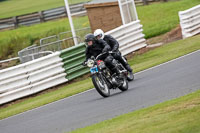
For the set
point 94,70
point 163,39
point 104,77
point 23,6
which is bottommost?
point 163,39

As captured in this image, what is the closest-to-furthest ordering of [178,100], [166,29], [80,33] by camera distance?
[178,100] < [80,33] < [166,29]

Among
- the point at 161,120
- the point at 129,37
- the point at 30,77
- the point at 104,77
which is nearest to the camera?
the point at 161,120

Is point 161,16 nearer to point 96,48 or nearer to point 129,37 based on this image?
point 129,37

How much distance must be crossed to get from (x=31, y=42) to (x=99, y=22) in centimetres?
1307

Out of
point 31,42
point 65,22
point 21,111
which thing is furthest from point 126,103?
point 65,22

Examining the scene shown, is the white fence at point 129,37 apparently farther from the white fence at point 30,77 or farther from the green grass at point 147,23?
the green grass at point 147,23

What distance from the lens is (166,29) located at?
93.1ft

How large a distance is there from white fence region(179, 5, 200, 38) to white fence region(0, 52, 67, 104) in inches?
275

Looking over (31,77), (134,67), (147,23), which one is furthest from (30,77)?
(147,23)

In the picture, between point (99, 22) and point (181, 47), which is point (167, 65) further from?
point (99, 22)

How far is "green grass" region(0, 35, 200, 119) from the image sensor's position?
53.6 ft

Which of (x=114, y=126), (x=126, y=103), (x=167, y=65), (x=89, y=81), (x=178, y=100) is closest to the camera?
(x=114, y=126)

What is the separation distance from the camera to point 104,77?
1383 cm

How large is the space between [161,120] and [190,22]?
16.4 meters
